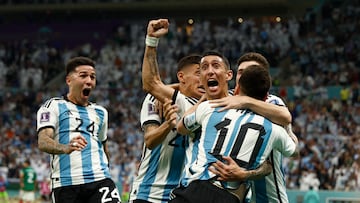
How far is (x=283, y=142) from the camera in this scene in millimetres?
6500

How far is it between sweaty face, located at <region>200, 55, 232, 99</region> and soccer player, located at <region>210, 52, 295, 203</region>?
195mm

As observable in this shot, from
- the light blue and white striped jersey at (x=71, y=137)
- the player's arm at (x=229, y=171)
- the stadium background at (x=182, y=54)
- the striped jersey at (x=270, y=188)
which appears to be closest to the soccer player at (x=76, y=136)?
the light blue and white striped jersey at (x=71, y=137)

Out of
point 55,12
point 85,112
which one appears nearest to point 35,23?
point 55,12

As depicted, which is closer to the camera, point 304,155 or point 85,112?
point 85,112

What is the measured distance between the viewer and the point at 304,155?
24.6m

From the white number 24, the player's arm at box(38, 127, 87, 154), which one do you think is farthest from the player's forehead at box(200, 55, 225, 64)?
the white number 24

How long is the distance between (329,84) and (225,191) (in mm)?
23853

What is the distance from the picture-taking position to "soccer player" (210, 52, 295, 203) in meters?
6.23

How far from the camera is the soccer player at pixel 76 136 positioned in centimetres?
891

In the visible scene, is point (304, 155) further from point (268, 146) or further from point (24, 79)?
point (268, 146)

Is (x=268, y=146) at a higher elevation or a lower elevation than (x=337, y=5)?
lower

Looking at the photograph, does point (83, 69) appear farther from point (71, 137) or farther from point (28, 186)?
point (28, 186)

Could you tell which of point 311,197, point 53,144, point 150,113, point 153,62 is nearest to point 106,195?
point 53,144

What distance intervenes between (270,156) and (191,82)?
1.23 m
